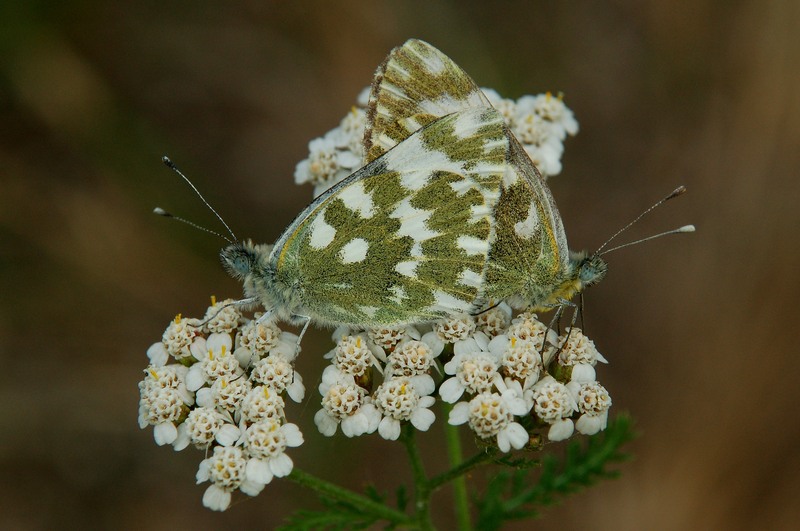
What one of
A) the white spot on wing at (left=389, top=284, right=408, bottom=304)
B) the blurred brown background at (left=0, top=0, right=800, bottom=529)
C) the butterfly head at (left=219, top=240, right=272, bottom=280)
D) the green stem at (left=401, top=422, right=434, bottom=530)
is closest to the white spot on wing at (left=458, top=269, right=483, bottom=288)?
the white spot on wing at (left=389, top=284, right=408, bottom=304)

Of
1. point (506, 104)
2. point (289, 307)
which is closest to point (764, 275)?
point (506, 104)

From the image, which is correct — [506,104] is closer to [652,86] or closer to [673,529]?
[652,86]

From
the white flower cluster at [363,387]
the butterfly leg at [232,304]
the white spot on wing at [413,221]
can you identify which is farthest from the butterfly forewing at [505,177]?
the butterfly leg at [232,304]

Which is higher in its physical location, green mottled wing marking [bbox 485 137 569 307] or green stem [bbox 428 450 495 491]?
green mottled wing marking [bbox 485 137 569 307]

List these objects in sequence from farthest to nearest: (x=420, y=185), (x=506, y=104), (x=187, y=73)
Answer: (x=187, y=73), (x=506, y=104), (x=420, y=185)

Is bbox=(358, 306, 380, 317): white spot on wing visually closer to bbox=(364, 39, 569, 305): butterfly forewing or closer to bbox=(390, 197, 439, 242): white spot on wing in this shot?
bbox=(390, 197, 439, 242): white spot on wing

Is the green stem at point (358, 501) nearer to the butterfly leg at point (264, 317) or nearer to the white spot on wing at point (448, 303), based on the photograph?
the butterfly leg at point (264, 317)

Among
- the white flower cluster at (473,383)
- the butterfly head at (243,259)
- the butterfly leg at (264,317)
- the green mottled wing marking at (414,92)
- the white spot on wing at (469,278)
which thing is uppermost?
the green mottled wing marking at (414,92)
